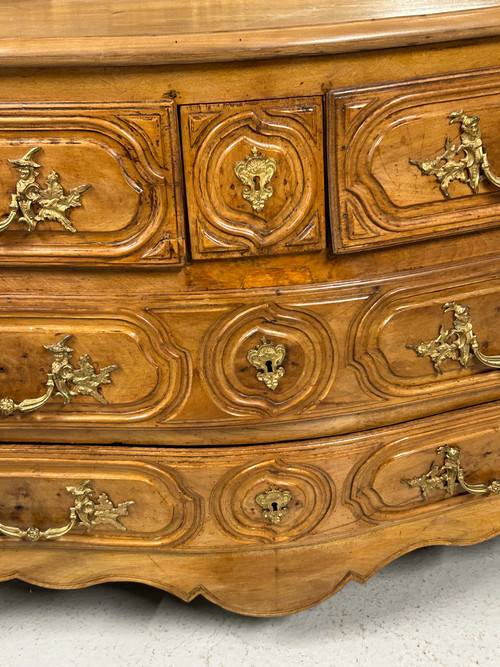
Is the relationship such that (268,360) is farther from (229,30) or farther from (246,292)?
(229,30)

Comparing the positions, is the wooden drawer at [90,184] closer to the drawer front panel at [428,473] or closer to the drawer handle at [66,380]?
the drawer handle at [66,380]

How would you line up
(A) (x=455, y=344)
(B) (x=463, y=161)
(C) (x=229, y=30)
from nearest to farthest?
(C) (x=229, y=30) < (B) (x=463, y=161) < (A) (x=455, y=344)

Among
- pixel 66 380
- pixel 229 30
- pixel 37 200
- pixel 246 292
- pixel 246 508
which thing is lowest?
pixel 246 508

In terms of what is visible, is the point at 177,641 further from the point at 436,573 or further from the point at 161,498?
the point at 436,573

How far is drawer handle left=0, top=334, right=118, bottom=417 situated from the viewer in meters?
1.27

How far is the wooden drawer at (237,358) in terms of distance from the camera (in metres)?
1.25

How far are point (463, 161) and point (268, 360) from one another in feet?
1.33

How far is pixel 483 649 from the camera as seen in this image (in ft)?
4.94

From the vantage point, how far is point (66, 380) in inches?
50.6

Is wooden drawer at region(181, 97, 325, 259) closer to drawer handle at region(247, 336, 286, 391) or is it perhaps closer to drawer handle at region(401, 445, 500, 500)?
drawer handle at region(247, 336, 286, 391)

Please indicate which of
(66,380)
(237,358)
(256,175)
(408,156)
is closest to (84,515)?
(66,380)

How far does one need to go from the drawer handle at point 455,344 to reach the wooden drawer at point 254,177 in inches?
10.2

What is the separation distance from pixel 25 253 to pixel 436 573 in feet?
3.40

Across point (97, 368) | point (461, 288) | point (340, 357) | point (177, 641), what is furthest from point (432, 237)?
point (177, 641)
